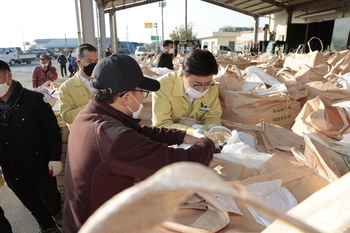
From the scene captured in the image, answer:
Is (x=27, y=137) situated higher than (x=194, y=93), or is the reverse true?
(x=194, y=93)

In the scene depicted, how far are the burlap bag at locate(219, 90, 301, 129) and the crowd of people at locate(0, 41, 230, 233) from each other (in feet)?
1.19

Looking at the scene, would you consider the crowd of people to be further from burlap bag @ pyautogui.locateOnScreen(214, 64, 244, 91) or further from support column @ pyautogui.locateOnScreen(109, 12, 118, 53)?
support column @ pyautogui.locateOnScreen(109, 12, 118, 53)

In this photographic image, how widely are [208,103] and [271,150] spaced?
730 millimetres


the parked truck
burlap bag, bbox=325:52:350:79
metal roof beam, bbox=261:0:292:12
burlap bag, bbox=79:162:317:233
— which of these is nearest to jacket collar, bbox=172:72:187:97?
burlap bag, bbox=79:162:317:233

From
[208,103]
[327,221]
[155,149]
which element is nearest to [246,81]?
[208,103]

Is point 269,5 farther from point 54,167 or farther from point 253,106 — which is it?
point 54,167

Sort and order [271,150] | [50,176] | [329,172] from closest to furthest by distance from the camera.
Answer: [329,172], [271,150], [50,176]

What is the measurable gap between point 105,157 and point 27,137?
1236 mm

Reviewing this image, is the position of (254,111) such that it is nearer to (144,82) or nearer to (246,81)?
(246,81)

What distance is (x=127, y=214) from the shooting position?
0.29 m

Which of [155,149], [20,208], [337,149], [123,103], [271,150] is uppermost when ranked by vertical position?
[123,103]

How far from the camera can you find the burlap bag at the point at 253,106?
2381mm

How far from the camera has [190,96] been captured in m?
2.00

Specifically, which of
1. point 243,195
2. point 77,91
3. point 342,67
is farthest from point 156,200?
point 342,67
